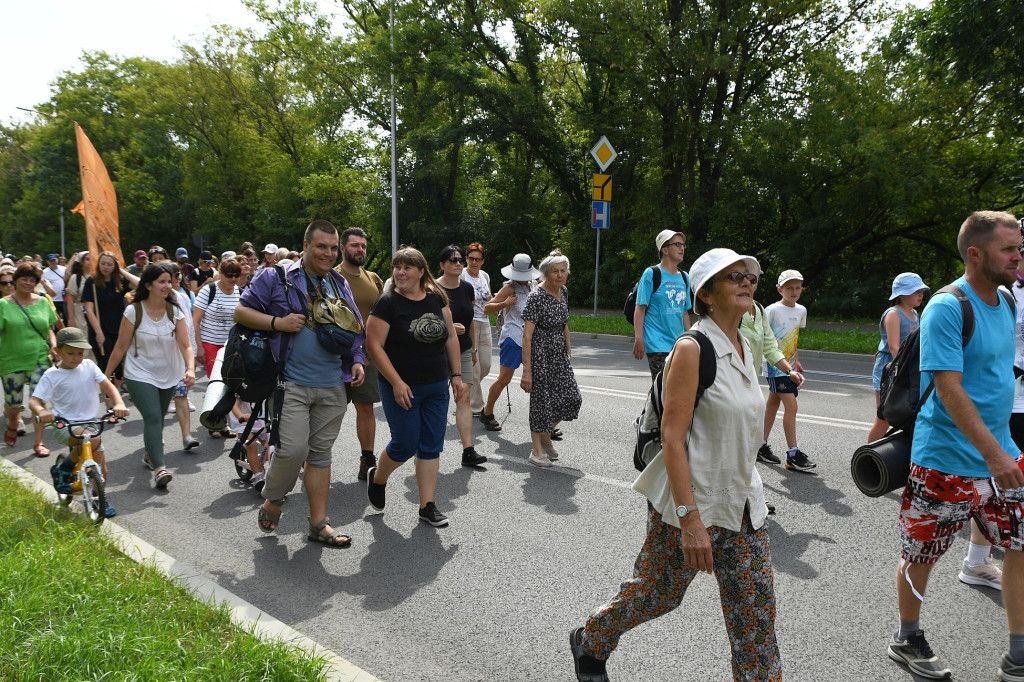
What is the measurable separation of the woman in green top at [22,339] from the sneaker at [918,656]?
7.33 meters

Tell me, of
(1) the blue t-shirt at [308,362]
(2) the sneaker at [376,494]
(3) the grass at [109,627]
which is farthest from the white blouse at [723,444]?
(2) the sneaker at [376,494]

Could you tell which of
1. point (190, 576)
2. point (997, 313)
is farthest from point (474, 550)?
point (997, 313)

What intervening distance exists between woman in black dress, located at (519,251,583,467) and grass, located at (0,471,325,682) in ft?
10.8

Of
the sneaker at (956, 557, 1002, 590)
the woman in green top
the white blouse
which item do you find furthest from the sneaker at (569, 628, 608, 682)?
the woman in green top

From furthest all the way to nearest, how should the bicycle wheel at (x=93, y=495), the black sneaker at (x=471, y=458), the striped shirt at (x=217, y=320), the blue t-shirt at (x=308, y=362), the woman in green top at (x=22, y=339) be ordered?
the striped shirt at (x=217, y=320), the woman in green top at (x=22, y=339), the black sneaker at (x=471, y=458), the bicycle wheel at (x=93, y=495), the blue t-shirt at (x=308, y=362)

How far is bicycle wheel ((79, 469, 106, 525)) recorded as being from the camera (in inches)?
197

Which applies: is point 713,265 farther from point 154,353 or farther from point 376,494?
point 154,353

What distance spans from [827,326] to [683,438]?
1803 centimetres

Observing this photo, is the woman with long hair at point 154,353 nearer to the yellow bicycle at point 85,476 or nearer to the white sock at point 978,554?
the yellow bicycle at point 85,476

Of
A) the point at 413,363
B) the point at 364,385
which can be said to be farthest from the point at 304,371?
the point at 364,385

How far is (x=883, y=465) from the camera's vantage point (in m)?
3.13

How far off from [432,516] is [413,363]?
1037 millimetres

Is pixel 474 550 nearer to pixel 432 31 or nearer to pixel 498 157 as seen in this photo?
pixel 432 31

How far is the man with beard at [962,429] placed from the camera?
3.02 meters
